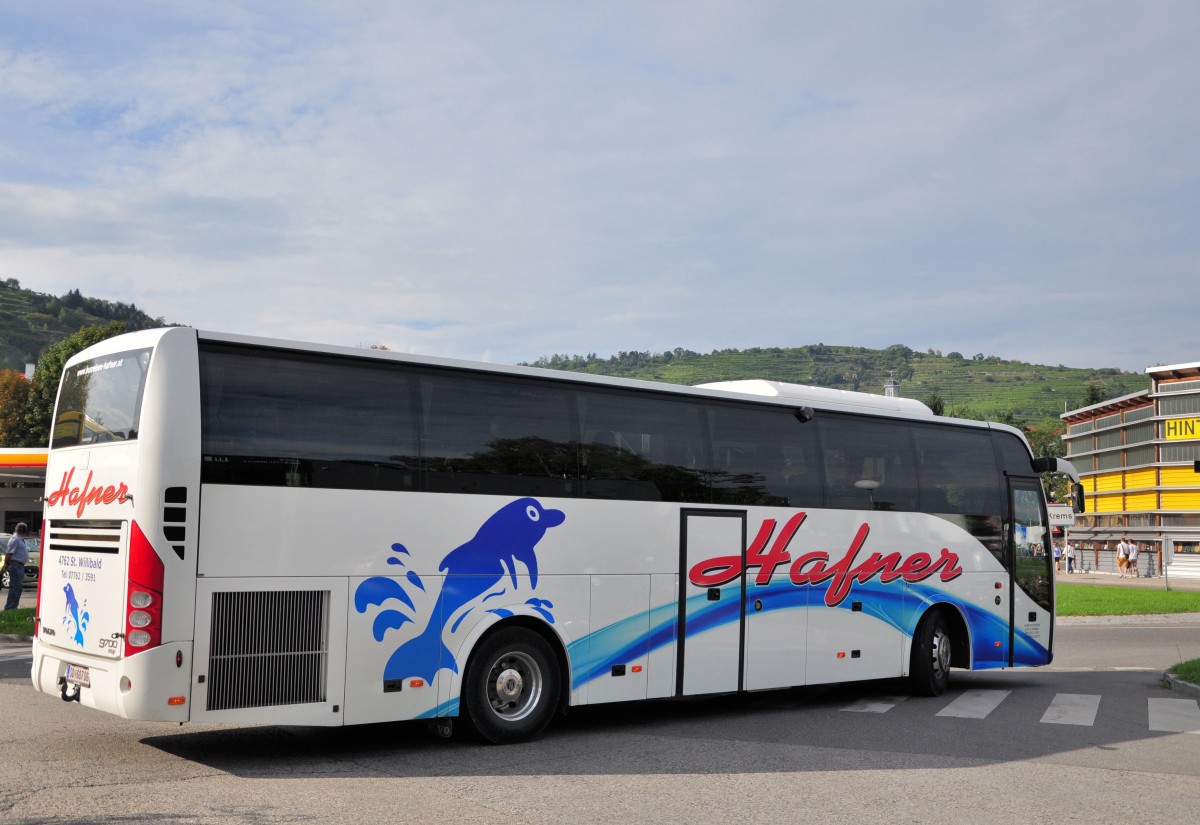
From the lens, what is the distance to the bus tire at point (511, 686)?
10.3 m

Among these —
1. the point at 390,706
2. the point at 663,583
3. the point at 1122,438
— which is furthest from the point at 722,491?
the point at 1122,438

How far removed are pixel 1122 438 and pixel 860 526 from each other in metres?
74.6

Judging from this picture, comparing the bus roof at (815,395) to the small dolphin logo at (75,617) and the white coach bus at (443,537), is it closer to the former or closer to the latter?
the white coach bus at (443,537)

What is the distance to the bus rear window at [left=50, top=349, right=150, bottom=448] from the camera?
8.96m

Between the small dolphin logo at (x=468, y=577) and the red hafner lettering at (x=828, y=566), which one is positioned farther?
the red hafner lettering at (x=828, y=566)

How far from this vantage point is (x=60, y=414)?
405 inches

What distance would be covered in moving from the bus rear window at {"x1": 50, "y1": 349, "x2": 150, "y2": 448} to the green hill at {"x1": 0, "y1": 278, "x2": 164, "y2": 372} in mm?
128289

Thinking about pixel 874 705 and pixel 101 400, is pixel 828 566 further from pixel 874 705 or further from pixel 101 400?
pixel 101 400

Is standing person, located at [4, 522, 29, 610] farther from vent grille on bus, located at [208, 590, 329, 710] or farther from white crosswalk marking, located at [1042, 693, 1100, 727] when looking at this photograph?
white crosswalk marking, located at [1042, 693, 1100, 727]

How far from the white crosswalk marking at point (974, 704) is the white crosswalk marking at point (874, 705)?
24.6 inches

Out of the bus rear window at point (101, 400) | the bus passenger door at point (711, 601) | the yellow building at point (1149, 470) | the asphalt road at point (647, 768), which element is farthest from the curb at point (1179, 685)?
the yellow building at point (1149, 470)

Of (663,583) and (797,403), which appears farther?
(797,403)

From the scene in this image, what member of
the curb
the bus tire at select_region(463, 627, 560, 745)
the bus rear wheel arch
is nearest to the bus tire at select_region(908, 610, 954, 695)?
the bus rear wheel arch

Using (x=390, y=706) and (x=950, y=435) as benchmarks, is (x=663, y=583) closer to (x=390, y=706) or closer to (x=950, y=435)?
(x=390, y=706)
